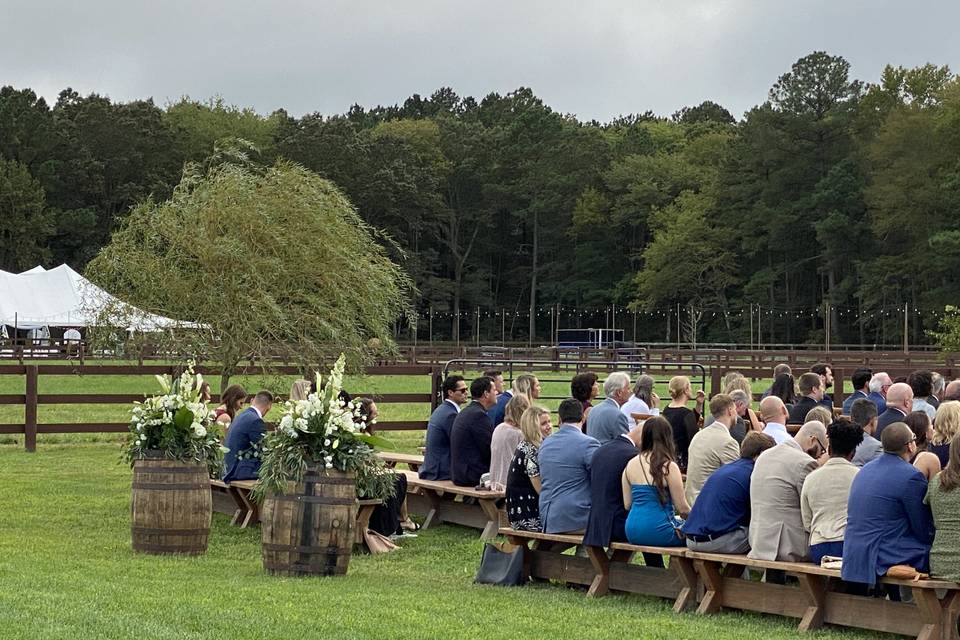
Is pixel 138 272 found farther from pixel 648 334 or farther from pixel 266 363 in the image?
pixel 648 334

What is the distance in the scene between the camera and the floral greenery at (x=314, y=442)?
33.3 feet

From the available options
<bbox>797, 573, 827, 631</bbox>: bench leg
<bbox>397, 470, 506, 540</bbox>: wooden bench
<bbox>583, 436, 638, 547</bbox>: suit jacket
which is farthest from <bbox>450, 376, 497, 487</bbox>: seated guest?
<bbox>797, 573, 827, 631</bbox>: bench leg

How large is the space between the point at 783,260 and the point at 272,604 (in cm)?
8203

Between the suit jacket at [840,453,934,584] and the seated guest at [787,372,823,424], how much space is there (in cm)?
674

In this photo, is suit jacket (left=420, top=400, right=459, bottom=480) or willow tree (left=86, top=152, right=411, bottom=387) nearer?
suit jacket (left=420, top=400, right=459, bottom=480)

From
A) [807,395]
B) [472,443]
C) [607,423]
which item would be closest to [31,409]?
[472,443]

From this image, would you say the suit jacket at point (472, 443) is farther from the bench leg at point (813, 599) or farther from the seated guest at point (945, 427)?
the bench leg at point (813, 599)

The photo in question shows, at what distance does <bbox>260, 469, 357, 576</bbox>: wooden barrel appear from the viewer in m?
10.1

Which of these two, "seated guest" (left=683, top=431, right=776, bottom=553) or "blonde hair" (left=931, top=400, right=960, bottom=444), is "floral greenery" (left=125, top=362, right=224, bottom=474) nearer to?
"seated guest" (left=683, top=431, right=776, bottom=553)

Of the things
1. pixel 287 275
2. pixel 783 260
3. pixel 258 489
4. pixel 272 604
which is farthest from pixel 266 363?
pixel 783 260

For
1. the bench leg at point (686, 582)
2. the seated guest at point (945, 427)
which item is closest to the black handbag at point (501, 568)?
the bench leg at point (686, 582)

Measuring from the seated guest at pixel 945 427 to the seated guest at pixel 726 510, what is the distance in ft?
5.43

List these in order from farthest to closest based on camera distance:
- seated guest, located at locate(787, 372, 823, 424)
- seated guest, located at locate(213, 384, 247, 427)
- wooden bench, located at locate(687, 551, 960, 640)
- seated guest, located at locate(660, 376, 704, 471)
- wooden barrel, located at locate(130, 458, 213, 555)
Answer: seated guest, located at locate(787, 372, 823, 424)
seated guest, located at locate(213, 384, 247, 427)
seated guest, located at locate(660, 376, 704, 471)
wooden barrel, located at locate(130, 458, 213, 555)
wooden bench, located at locate(687, 551, 960, 640)

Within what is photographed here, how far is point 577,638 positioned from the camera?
788 centimetres
